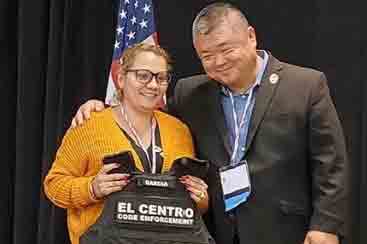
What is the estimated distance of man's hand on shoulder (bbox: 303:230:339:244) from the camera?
2.02 m

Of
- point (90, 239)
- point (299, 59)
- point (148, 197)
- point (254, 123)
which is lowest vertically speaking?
point (90, 239)

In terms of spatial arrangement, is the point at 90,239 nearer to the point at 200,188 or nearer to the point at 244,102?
the point at 200,188

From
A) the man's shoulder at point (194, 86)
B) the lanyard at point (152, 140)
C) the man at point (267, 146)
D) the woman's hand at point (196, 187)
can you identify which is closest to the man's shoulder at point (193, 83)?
the man's shoulder at point (194, 86)

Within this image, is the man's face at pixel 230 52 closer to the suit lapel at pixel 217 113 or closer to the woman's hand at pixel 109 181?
the suit lapel at pixel 217 113

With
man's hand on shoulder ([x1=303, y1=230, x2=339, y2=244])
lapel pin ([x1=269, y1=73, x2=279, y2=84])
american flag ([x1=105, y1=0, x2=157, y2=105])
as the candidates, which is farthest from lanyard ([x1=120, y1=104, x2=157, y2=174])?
american flag ([x1=105, y1=0, x2=157, y2=105])

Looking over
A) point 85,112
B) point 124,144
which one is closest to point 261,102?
point 124,144

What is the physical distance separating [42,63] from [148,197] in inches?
49.5

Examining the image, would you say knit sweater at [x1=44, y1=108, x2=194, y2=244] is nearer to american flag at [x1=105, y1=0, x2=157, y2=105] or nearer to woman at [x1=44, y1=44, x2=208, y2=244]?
woman at [x1=44, y1=44, x2=208, y2=244]

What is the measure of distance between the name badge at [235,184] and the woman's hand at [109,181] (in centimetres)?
32

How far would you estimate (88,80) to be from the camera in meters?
2.98

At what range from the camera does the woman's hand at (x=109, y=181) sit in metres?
1.94

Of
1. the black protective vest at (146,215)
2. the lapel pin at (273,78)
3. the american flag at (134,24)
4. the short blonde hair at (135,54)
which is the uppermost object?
the american flag at (134,24)

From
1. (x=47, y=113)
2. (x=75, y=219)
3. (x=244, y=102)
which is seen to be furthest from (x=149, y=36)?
(x=75, y=219)

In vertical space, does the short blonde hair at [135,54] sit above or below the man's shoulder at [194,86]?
above
